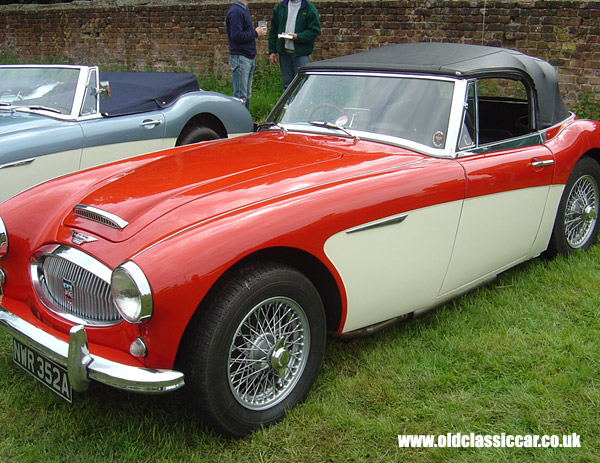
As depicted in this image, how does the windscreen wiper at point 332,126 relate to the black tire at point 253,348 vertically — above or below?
above

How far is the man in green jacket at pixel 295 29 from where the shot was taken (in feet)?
25.9

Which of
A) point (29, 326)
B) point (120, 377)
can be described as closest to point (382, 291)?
point (120, 377)

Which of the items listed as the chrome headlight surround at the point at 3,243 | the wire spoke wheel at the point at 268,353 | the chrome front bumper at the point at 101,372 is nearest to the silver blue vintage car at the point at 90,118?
the chrome headlight surround at the point at 3,243

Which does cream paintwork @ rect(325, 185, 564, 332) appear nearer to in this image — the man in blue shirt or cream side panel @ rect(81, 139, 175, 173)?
cream side panel @ rect(81, 139, 175, 173)

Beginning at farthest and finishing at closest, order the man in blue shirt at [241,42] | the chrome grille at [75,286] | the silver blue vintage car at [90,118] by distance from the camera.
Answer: the man in blue shirt at [241,42], the silver blue vintage car at [90,118], the chrome grille at [75,286]

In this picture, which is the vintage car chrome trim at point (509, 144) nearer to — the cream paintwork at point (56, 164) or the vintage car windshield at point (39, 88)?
the cream paintwork at point (56, 164)

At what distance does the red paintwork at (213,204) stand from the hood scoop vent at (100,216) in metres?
0.03

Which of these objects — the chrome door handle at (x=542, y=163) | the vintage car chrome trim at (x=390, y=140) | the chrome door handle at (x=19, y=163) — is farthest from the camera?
the chrome door handle at (x=19, y=163)

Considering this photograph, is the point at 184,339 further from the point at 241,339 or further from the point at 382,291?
the point at 382,291

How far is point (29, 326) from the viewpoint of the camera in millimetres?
2582

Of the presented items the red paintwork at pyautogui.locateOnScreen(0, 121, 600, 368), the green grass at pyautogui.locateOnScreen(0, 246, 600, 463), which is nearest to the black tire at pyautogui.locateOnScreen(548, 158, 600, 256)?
the red paintwork at pyautogui.locateOnScreen(0, 121, 600, 368)

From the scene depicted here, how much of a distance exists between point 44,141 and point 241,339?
2.76 meters

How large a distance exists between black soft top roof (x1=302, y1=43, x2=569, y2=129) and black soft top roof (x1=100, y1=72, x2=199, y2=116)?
Result: 6.40 ft

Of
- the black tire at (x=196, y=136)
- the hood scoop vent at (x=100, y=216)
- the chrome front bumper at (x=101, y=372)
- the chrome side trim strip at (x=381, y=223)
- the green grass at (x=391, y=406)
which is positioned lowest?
the green grass at (x=391, y=406)
